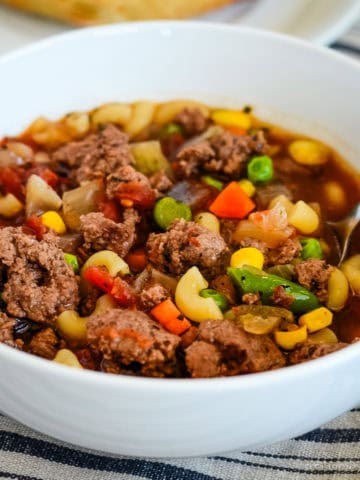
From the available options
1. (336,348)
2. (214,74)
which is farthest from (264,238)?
(214,74)

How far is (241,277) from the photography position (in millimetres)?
2932

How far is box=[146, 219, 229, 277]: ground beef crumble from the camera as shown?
3008mm

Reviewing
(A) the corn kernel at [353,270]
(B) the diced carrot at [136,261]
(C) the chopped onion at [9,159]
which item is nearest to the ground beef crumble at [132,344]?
(B) the diced carrot at [136,261]

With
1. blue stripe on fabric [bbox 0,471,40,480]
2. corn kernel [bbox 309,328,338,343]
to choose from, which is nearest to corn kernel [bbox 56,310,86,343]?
blue stripe on fabric [bbox 0,471,40,480]

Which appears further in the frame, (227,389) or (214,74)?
(214,74)

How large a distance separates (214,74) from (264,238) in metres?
1.37

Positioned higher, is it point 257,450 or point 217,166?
point 217,166

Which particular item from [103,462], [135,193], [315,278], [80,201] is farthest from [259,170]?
[103,462]

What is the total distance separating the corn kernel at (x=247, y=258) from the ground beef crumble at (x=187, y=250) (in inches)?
2.6

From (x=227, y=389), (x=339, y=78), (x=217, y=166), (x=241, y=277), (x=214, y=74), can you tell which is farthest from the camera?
(x=214, y=74)

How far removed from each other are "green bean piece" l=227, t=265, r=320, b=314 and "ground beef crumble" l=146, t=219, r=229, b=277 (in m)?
0.12

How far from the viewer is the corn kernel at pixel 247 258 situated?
119 inches

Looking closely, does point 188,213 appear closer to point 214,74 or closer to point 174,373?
point 174,373

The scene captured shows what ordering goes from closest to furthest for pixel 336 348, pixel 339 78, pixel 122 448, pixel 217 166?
pixel 122 448
pixel 336 348
pixel 217 166
pixel 339 78
